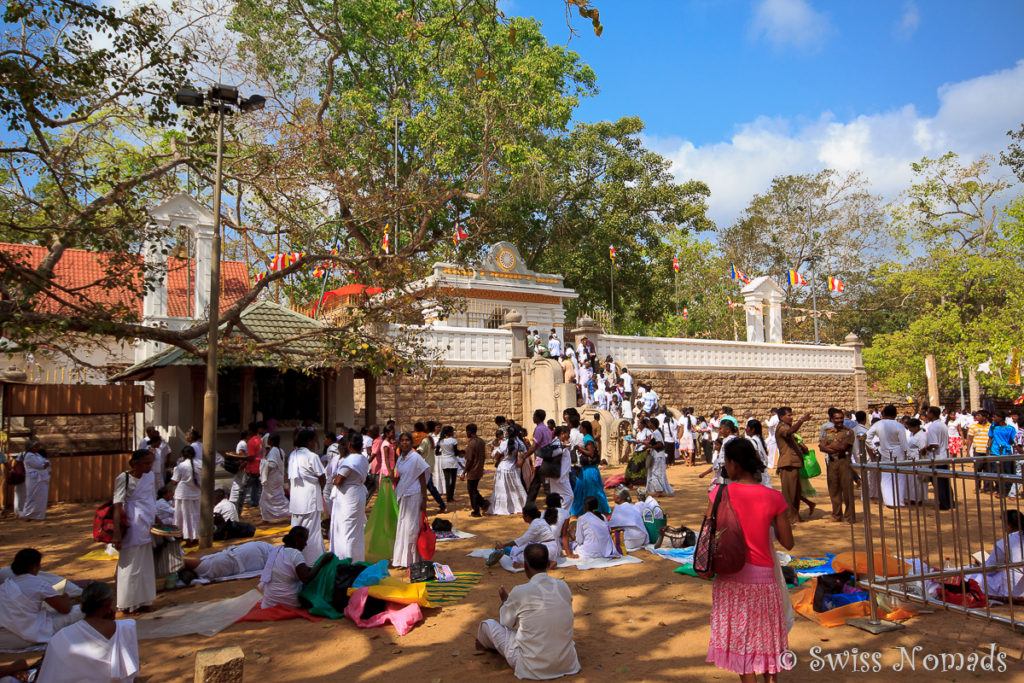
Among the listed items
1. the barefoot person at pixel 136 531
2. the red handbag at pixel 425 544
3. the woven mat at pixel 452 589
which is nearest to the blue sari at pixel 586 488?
the woven mat at pixel 452 589

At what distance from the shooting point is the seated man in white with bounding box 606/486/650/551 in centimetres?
885

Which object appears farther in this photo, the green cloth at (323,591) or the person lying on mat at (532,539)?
the person lying on mat at (532,539)

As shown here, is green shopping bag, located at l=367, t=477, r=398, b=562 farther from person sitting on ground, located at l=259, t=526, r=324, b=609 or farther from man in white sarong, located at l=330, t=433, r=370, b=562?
person sitting on ground, located at l=259, t=526, r=324, b=609

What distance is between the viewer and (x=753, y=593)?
12.5ft

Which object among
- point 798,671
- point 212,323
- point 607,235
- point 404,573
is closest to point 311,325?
point 212,323

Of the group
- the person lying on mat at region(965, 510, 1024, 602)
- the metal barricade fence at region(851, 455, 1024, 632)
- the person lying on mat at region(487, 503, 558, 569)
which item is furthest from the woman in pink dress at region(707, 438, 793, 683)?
the person lying on mat at region(487, 503, 558, 569)

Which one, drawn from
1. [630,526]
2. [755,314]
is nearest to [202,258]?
[630,526]

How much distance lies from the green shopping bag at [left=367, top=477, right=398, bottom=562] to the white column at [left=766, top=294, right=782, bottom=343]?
22851mm

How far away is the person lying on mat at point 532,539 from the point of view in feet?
25.5

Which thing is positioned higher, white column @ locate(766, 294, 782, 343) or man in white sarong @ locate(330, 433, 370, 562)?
white column @ locate(766, 294, 782, 343)

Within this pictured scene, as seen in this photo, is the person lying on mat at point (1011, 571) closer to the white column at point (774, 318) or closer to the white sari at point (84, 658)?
the white sari at point (84, 658)

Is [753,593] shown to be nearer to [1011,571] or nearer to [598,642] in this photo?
[598,642]

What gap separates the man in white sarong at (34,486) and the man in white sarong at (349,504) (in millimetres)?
7408

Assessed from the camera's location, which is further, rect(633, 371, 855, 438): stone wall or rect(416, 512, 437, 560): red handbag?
rect(633, 371, 855, 438): stone wall
